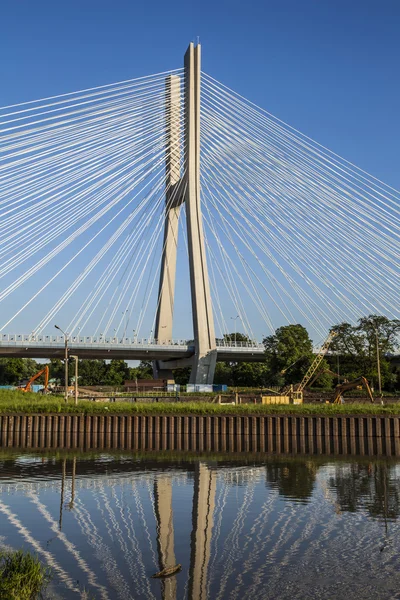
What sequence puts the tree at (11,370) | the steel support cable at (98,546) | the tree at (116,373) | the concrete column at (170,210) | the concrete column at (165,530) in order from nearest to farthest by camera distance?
1. the concrete column at (165,530)
2. the steel support cable at (98,546)
3. the concrete column at (170,210)
4. the tree at (11,370)
5. the tree at (116,373)

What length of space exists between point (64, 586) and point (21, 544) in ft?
8.59

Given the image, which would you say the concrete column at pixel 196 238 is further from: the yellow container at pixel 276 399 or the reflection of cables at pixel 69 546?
the reflection of cables at pixel 69 546

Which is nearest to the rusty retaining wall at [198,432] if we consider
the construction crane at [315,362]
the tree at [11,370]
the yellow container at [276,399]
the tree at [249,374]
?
the yellow container at [276,399]

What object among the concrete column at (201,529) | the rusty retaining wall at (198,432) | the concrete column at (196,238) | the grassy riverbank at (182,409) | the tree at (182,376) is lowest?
the concrete column at (201,529)

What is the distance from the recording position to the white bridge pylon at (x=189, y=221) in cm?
4369

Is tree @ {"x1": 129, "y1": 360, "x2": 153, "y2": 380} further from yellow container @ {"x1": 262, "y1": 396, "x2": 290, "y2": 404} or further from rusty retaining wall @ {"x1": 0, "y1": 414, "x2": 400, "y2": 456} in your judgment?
rusty retaining wall @ {"x1": 0, "y1": 414, "x2": 400, "y2": 456}

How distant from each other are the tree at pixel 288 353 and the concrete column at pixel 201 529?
39.5 meters

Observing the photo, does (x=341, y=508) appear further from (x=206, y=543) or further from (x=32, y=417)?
(x=32, y=417)

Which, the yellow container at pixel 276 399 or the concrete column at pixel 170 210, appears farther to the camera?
the concrete column at pixel 170 210

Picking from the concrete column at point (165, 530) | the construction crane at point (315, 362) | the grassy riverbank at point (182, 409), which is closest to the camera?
the concrete column at point (165, 530)

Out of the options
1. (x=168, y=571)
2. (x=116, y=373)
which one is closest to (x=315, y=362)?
(x=168, y=571)

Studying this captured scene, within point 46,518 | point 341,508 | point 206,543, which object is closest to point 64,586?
point 206,543

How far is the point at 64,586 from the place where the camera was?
9961 millimetres

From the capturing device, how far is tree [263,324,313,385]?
6038cm
